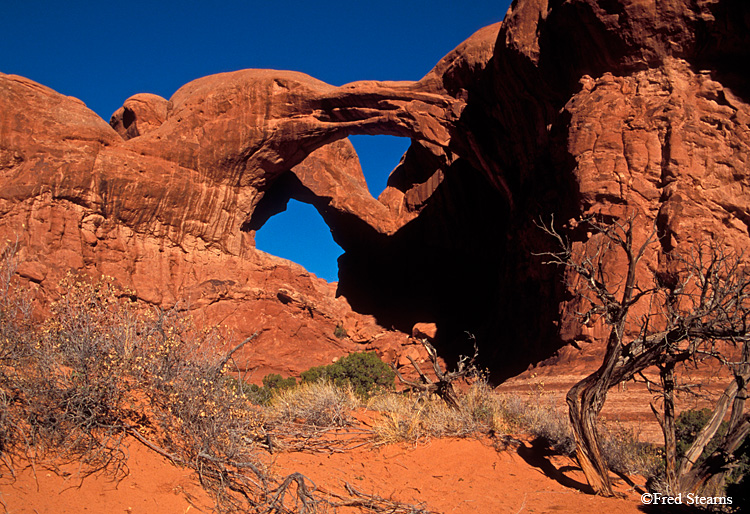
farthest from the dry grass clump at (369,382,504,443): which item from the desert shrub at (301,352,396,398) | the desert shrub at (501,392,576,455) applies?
the desert shrub at (301,352,396,398)

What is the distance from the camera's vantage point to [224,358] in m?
6.04

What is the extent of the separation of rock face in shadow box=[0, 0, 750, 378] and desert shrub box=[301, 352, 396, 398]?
3878 millimetres

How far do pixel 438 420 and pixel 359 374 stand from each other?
5467mm

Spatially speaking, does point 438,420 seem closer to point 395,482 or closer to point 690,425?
point 395,482

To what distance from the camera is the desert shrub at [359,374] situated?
1255 centimetres

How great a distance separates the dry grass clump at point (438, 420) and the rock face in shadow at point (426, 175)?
512 centimetres

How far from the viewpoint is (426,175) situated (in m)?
27.7

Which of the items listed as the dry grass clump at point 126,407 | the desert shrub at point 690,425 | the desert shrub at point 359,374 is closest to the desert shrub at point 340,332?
the desert shrub at point 359,374

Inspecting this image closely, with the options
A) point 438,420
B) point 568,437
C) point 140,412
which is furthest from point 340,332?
point 140,412

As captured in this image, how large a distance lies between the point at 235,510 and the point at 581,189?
10996mm

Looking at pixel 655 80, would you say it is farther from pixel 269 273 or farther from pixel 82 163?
pixel 82 163

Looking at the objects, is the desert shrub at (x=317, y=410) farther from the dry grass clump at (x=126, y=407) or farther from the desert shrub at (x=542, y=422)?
the desert shrub at (x=542, y=422)

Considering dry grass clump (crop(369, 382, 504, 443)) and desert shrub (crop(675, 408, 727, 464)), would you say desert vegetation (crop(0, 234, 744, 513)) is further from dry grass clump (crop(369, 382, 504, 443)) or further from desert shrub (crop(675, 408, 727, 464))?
desert shrub (crop(675, 408, 727, 464))

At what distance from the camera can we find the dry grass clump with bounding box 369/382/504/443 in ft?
24.6
